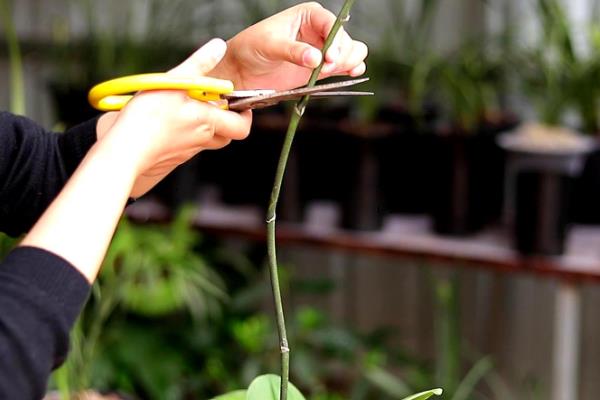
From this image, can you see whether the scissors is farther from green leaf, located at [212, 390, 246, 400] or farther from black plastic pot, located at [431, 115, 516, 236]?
black plastic pot, located at [431, 115, 516, 236]

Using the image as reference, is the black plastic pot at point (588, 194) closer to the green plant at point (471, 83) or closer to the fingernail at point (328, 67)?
the green plant at point (471, 83)

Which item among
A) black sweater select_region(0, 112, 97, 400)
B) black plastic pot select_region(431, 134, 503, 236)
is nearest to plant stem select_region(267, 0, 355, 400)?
black sweater select_region(0, 112, 97, 400)

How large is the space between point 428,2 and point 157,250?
0.70m

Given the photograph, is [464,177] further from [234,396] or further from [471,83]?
[234,396]

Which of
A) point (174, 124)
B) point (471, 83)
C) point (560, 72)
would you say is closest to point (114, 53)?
point (471, 83)

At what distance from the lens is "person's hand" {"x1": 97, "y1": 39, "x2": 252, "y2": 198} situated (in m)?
0.52

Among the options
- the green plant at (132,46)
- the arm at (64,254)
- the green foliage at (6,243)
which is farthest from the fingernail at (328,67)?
the green plant at (132,46)

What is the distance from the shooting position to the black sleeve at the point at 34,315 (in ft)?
1.49

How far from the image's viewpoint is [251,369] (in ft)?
6.13

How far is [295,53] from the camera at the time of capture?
66cm

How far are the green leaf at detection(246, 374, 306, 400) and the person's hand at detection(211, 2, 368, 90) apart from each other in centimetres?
22

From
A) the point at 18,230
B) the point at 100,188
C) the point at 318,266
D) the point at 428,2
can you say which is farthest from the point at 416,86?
the point at 100,188

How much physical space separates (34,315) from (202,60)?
212 mm

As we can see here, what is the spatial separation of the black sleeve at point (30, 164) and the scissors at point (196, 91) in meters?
0.15
